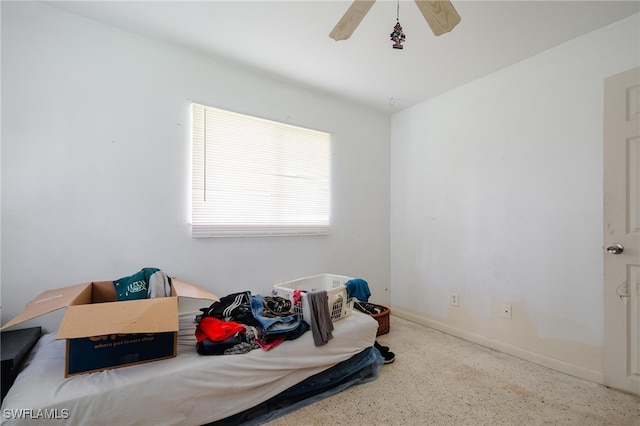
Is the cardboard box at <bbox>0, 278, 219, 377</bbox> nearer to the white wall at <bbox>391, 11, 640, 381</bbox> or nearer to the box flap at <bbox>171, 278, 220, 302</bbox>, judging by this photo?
the box flap at <bbox>171, 278, 220, 302</bbox>

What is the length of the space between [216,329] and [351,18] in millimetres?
1790

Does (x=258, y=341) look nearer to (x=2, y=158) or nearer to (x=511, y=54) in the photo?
(x=2, y=158)

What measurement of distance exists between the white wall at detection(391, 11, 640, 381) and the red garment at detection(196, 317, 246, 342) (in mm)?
2175

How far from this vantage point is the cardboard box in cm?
129

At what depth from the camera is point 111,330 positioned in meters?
1.29

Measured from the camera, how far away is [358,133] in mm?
3396

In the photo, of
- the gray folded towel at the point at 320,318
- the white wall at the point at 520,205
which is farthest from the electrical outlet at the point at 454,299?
the gray folded towel at the point at 320,318

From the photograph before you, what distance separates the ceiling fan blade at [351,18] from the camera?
4.58 ft

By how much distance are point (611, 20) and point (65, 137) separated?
3680 millimetres

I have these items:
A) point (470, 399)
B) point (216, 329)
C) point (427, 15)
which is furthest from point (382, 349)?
point (427, 15)

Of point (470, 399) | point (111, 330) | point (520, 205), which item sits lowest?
point (470, 399)

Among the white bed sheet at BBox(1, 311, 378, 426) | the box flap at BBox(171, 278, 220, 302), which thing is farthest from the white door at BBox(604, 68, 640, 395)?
the box flap at BBox(171, 278, 220, 302)

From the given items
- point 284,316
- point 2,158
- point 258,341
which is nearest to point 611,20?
point 284,316

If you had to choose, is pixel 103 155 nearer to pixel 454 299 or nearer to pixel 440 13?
pixel 440 13
